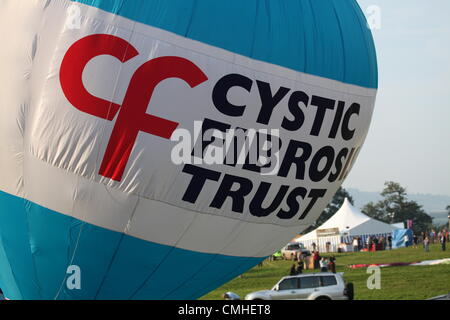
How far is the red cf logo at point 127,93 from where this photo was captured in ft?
31.0

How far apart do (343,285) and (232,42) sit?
31.3ft

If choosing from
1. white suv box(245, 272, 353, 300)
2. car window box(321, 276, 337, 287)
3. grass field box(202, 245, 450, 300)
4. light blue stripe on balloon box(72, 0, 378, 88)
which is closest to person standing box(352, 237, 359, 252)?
grass field box(202, 245, 450, 300)

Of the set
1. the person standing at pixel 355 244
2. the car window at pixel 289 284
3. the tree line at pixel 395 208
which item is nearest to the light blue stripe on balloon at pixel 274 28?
the car window at pixel 289 284

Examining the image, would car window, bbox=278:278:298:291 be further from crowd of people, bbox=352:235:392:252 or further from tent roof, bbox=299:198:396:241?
tent roof, bbox=299:198:396:241

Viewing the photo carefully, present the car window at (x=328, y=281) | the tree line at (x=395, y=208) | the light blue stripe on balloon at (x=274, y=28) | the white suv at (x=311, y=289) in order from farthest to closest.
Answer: the tree line at (x=395, y=208) < the car window at (x=328, y=281) < the white suv at (x=311, y=289) < the light blue stripe on balloon at (x=274, y=28)

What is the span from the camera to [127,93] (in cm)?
948

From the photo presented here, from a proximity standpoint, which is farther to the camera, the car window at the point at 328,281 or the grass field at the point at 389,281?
Answer: the grass field at the point at 389,281

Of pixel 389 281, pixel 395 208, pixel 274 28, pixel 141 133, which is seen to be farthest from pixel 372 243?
pixel 395 208

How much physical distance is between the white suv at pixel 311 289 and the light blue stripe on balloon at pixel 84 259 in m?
7.48

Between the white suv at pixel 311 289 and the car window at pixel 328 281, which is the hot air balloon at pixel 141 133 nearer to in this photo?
the white suv at pixel 311 289

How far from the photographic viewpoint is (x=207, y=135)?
9617 millimetres

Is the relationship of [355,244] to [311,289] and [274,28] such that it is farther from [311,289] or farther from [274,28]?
[274,28]
